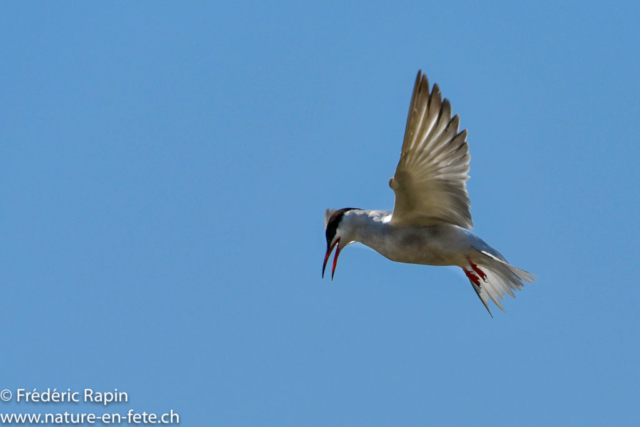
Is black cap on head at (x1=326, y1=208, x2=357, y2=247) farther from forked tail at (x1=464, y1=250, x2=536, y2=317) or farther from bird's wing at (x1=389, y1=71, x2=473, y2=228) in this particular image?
forked tail at (x1=464, y1=250, x2=536, y2=317)

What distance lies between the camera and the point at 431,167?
691cm

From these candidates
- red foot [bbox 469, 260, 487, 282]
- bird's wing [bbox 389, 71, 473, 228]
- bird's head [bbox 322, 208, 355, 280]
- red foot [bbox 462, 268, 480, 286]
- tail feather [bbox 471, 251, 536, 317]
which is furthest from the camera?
bird's head [bbox 322, 208, 355, 280]

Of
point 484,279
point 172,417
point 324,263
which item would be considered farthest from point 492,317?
point 172,417

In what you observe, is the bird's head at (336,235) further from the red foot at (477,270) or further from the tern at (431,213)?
the red foot at (477,270)

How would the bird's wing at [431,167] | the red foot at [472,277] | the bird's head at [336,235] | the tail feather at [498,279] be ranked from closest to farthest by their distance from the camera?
1. the bird's wing at [431,167]
2. the tail feather at [498,279]
3. the red foot at [472,277]
4. the bird's head at [336,235]

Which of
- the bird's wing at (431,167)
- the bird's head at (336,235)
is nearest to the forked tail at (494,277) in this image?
the bird's wing at (431,167)

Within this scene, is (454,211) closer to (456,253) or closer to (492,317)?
(456,253)

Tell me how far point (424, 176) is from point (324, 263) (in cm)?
147

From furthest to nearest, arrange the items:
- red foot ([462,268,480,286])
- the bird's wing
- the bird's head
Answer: the bird's head
red foot ([462,268,480,286])
the bird's wing

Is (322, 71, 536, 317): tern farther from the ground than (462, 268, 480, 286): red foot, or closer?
farther from the ground

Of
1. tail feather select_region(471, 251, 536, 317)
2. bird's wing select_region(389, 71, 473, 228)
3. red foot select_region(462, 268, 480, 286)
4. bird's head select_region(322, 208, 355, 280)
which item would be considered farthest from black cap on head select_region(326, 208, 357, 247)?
tail feather select_region(471, 251, 536, 317)

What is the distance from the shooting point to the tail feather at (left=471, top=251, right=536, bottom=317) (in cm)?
716

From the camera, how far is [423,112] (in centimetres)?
665

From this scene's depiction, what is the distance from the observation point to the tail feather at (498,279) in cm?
716
